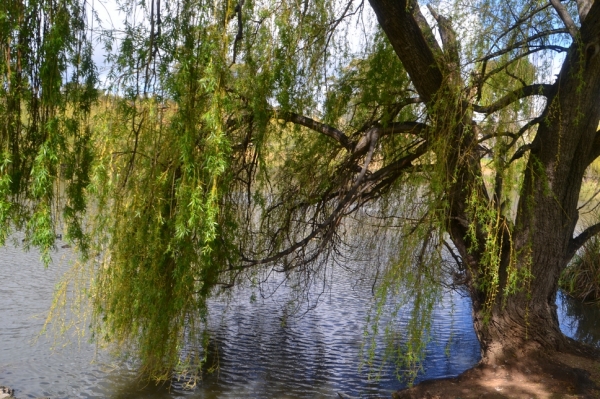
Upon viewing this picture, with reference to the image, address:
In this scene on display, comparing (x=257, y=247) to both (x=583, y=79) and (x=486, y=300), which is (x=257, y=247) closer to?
(x=486, y=300)

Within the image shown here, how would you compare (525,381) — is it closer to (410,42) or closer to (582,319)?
(410,42)

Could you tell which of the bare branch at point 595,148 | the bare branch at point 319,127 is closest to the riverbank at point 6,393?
the bare branch at point 319,127

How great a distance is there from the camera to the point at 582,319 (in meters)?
8.60

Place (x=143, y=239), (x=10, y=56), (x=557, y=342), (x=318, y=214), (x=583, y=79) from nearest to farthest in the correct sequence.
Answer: (x=10, y=56)
(x=143, y=239)
(x=583, y=79)
(x=557, y=342)
(x=318, y=214)

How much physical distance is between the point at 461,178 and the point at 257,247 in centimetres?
187

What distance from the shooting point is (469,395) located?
16.3ft

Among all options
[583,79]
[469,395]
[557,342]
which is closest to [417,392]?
[469,395]

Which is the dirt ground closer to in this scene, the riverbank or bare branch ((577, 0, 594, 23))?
bare branch ((577, 0, 594, 23))

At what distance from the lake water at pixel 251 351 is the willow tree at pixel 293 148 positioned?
0.63 meters

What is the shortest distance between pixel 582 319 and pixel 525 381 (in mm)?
4117

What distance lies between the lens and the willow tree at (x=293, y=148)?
3598 millimetres

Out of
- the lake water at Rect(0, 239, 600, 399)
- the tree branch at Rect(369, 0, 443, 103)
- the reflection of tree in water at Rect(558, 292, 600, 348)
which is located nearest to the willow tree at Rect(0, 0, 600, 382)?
the tree branch at Rect(369, 0, 443, 103)

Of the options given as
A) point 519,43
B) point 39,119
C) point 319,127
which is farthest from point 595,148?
point 39,119

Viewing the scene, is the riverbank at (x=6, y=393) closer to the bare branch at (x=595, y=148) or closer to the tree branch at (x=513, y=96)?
the tree branch at (x=513, y=96)
